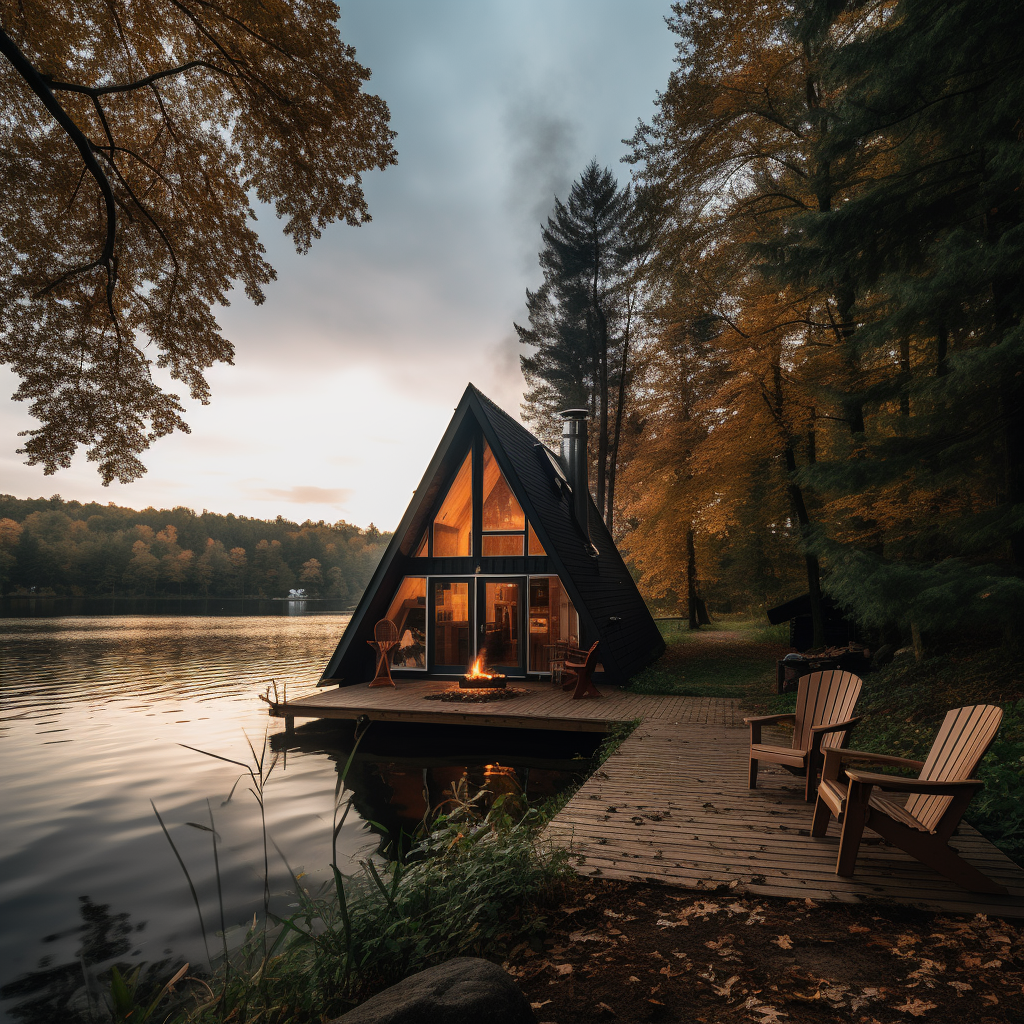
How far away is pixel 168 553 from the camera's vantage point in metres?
57.3

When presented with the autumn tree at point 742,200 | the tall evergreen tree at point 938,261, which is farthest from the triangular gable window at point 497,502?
the tall evergreen tree at point 938,261

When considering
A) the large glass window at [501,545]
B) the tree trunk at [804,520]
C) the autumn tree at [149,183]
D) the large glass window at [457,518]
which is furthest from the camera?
the tree trunk at [804,520]

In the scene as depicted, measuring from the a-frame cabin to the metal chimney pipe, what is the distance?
73 centimetres

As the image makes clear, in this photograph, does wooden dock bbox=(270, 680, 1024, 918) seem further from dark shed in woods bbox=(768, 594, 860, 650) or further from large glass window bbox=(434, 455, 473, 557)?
dark shed in woods bbox=(768, 594, 860, 650)

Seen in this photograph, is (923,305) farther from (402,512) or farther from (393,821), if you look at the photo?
(402,512)

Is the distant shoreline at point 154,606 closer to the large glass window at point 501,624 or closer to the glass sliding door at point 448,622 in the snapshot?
the glass sliding door at point 448,622

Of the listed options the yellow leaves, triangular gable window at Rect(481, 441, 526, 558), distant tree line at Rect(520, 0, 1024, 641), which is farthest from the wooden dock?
triangular gable window at Rect(481, 441, 526, 558)

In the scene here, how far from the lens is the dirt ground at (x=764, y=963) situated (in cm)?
191

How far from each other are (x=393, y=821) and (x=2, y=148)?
6512 millimetres

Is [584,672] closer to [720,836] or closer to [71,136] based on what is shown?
[720,836]

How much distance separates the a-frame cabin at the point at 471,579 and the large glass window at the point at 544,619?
18 millimetres

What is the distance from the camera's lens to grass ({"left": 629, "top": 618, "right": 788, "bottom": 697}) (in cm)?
955

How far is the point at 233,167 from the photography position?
5.11m

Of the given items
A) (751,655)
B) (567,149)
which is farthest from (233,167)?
(567,149)
